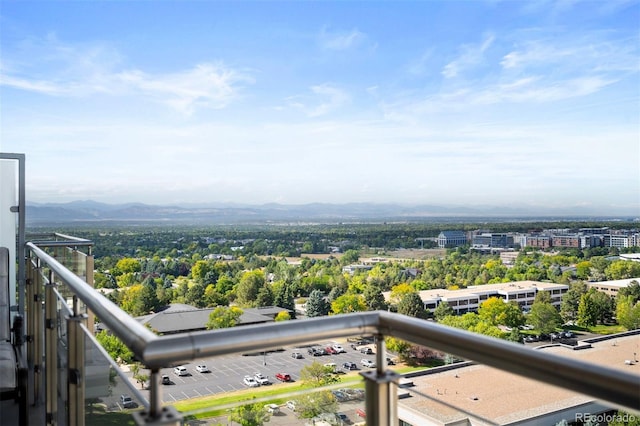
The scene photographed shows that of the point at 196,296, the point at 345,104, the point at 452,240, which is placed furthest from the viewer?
the point at 345,104

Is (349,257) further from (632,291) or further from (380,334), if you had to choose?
(380,334)

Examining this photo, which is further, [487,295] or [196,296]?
[487,295]

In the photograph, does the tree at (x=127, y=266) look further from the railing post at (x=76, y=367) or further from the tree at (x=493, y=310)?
the railing post at (x=76, y=367)

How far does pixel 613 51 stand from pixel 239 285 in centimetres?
4840

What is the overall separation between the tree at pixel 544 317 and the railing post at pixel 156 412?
31.7 metres

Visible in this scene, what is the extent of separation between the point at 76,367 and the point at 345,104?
5025cm

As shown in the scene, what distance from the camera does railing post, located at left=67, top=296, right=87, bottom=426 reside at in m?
1.21

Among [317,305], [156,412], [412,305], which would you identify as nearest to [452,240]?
[412,305]

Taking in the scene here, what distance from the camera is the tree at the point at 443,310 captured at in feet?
100.0

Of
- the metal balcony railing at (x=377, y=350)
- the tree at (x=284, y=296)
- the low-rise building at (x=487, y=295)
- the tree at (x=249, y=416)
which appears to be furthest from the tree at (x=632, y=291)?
the metal balcony railing at (x=377, y=350)

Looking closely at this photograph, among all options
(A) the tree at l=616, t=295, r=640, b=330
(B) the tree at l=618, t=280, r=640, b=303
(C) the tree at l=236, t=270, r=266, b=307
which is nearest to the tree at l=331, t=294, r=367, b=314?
(C) the tree at l=236, t=270, r=266, b=307

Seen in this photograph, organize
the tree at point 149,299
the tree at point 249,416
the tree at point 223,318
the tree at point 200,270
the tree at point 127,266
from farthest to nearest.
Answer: the tree at point 200,270, the tree at point 127,266, the tree at point 149,299, the tree at point 223,318, the tree at point 249,416

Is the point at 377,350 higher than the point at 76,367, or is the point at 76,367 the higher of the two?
the point at 377,350

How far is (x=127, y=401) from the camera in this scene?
0.86m
